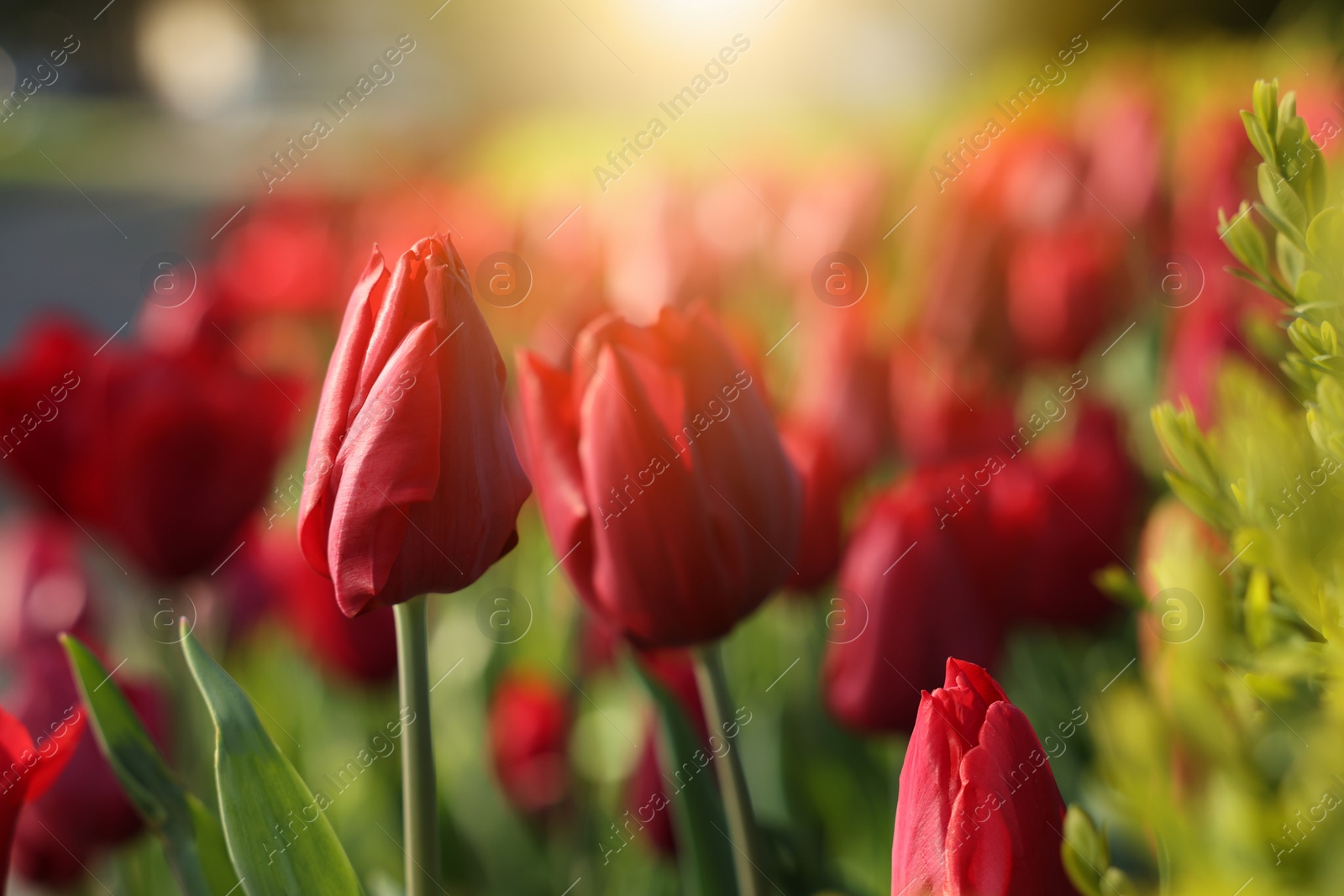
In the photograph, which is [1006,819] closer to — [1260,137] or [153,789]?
[1260,137]

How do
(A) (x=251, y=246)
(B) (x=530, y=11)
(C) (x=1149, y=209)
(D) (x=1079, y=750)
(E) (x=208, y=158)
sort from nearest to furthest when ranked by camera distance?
(D) (x=1079, y=750)
(C) (x=1149, y=209)
(A) (x=251, y=246)
(E) (x=208, y=158)
(B) (x=530, y=11)

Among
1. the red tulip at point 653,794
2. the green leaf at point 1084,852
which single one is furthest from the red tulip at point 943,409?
the green leaf at point 1084,852

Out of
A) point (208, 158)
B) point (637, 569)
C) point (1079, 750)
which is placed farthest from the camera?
point (208, 158)

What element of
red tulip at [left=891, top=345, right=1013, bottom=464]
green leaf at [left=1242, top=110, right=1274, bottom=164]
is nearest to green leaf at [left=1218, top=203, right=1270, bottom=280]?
green leaf at [left=1242, top=110, right=1274, bottom=164]

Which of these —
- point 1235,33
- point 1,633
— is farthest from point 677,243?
point 1235,33

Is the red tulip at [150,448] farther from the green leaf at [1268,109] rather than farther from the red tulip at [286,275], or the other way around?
the red tulip at [286,275]

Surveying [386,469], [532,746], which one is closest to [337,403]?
[386,469]

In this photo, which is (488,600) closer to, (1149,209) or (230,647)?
(230,647)

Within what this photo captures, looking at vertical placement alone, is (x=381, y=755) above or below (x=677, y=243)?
below
